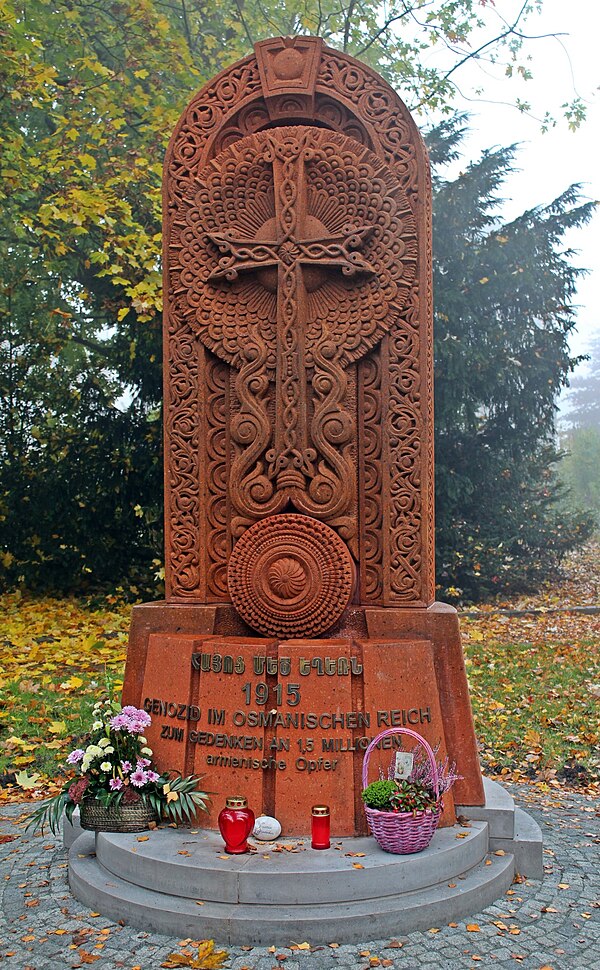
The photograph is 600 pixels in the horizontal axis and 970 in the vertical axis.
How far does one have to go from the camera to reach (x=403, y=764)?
4434mm

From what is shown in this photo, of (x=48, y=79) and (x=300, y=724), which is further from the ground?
(x=48, y=79)

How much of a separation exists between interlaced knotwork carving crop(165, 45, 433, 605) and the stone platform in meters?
1.46

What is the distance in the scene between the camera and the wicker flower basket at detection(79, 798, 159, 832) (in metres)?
4.50

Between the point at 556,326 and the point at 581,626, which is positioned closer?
the point at 581,626

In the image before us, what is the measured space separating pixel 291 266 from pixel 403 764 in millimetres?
3014

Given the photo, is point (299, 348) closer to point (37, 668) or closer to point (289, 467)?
point (289, 467)

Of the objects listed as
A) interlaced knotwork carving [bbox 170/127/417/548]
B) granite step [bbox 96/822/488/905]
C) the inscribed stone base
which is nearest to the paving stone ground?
granite step [bbox 96/822/488/905]

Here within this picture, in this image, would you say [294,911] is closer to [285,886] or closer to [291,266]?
[285,886]

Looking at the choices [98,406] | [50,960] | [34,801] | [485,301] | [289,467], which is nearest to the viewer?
[50,960]

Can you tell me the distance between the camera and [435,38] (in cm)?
1370

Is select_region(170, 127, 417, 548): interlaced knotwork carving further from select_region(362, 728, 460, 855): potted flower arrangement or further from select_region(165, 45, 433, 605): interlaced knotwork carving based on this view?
select_region(362, 728, 460, 855): potted flower arrangement

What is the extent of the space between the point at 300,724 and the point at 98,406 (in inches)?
408

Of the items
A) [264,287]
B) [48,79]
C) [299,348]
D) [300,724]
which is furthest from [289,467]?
[48,79]

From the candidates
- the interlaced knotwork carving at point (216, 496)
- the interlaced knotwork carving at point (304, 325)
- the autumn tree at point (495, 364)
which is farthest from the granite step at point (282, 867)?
the autumn tree at point (495, 364)
